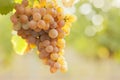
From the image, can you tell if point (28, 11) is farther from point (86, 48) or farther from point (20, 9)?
point (86, 48)

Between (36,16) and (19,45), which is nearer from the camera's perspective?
(36,16)

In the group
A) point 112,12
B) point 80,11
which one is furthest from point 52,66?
point 112,12

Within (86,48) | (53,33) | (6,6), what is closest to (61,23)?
(53,33)

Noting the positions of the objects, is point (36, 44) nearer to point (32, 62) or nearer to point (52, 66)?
point (52, 66)

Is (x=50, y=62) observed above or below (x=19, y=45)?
below

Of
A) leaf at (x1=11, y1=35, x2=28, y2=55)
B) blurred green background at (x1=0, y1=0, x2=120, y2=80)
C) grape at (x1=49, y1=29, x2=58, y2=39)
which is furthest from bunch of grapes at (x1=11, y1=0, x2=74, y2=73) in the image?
blurred green background at (x1=0, y1=0, x2=120, y2=80)

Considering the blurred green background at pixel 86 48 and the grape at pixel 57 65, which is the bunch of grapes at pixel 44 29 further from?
the blurred green background at pixel 86 48

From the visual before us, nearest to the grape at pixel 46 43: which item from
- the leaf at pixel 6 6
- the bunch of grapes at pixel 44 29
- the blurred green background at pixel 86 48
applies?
the bunch of grapes at pixel 44 29
